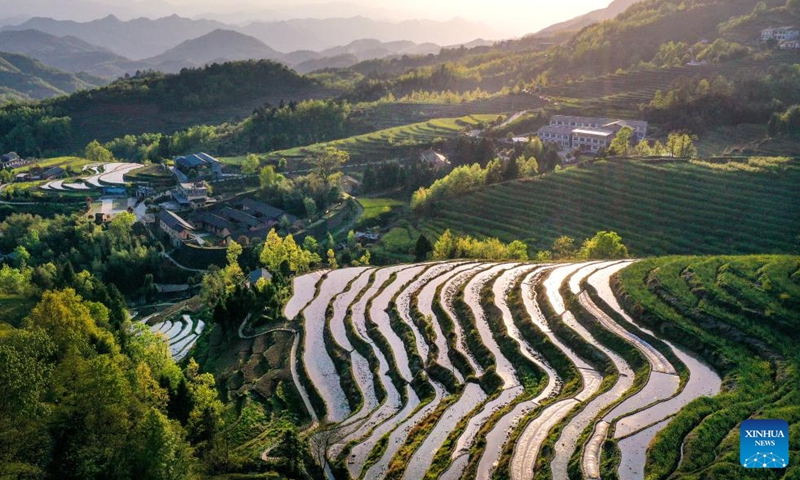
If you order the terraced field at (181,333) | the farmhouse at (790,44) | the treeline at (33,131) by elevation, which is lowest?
the terraced field at (181,333)

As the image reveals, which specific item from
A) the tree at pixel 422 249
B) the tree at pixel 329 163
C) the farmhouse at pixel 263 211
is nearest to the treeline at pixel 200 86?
the tree at pixel 329 163

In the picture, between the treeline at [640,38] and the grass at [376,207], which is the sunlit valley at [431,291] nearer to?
the grass at [376,207]

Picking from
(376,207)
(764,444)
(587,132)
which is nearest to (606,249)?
(764,444)

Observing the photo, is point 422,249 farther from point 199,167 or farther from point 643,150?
point 199,167

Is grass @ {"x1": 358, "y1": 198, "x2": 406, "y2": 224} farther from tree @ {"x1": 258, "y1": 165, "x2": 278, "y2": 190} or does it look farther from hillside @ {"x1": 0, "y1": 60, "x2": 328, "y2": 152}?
hillside @ {"x1": 0, "y1": 60, "x2": 328, "y2": 152}

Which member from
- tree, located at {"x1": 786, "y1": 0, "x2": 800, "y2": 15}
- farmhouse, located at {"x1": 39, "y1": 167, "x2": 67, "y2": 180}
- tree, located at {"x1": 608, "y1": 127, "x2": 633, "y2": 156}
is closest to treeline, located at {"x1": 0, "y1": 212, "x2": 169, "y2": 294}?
farmhouse, located at {"x1": 39, "y1": 167, "x2": 67, "y2": 180}
